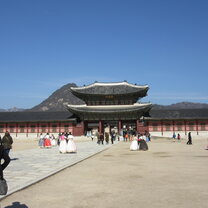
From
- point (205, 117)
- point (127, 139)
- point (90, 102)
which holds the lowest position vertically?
point (127, 139)

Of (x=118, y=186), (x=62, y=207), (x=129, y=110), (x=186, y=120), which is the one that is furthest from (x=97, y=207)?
(x=186, y=120)

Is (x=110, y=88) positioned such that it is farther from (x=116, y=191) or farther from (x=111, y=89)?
(x=116, y=191)

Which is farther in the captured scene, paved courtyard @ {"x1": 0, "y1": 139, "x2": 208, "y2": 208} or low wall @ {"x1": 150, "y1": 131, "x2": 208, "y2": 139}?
low wall @ {"x1": 150, "y1": 131, "x2": 208, "y2": 139}

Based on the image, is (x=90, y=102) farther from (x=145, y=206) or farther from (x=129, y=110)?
(x=145, y=206)

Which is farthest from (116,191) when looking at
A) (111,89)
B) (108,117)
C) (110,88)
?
(110,88)

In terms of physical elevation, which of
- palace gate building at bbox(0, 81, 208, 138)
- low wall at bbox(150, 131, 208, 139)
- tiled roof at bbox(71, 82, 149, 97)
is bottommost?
low wall at bbox(150, 131, 208, 139)

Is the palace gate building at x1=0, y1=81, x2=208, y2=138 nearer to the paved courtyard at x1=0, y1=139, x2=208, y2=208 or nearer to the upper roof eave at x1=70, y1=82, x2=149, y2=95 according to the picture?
the upper roof eave at x1=70, y1=82, x2=149, y2=95

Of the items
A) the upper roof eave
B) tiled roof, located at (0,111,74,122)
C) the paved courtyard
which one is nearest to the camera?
the paved courtyard

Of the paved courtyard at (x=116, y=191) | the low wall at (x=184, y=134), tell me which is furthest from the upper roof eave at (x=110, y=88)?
the paved courtyard at (x=116, y=191)

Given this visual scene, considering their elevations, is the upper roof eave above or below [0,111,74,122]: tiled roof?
above

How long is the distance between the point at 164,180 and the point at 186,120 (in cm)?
4271

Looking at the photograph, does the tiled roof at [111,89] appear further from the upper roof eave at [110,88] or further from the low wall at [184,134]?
the low wall at [184,134]

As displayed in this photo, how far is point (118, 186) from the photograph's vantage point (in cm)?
709

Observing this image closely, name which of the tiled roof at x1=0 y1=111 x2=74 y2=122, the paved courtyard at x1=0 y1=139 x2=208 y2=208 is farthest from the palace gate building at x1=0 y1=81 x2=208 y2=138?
the paved courtyard at x1=0 y1=139 x2=208 y2=208
